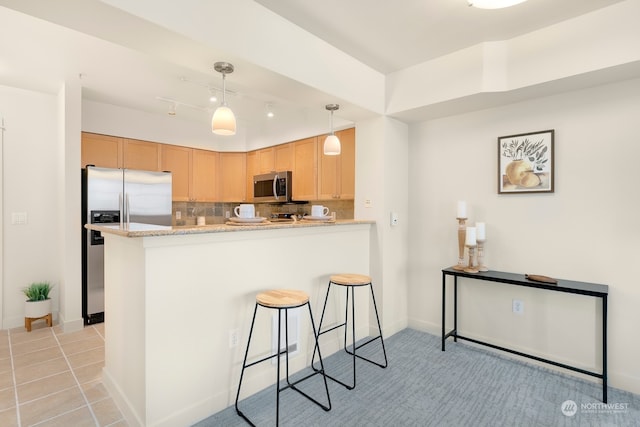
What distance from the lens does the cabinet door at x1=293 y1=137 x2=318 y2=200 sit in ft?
13.6

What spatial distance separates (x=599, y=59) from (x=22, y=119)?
5.02m

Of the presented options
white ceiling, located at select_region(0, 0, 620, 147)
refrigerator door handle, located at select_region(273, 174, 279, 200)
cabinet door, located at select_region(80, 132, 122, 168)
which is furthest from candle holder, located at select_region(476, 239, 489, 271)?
cabinet door, located at select_region(80, 132, 122, 168)

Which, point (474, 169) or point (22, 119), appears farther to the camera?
point (22, 119)

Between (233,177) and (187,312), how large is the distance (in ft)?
12.0

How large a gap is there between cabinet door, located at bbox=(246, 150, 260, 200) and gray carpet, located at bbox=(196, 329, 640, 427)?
10.8 feet

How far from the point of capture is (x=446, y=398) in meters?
2.07

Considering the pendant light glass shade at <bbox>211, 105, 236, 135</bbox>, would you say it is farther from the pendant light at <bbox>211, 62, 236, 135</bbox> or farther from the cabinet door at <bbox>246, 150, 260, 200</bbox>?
the cabinet door at <bbox>246, 150, 260, 200</bbox>

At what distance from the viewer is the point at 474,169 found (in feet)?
9.43

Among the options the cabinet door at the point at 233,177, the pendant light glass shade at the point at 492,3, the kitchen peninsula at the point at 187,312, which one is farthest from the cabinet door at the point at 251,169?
the pendant light glass shade at the point at 492,3

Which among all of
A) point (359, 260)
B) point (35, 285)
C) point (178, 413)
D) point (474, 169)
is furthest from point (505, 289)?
point (35, 285)

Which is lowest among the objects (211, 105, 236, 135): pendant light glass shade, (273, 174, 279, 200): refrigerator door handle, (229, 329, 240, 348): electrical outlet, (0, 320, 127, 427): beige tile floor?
(0, 320, 127, 427): beige tile floor

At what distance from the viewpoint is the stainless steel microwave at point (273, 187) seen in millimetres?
4355

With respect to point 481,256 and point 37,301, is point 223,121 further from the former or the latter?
point 37,301

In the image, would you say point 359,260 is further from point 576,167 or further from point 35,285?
point 35,285
